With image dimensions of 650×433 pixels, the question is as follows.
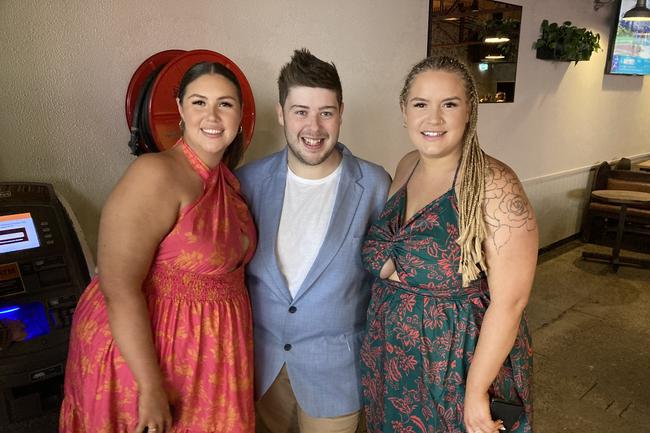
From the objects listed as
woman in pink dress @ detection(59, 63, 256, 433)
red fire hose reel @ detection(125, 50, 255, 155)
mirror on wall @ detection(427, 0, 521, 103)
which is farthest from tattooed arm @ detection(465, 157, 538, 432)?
mirror on wall @ detection(427, 0, 521, 103)

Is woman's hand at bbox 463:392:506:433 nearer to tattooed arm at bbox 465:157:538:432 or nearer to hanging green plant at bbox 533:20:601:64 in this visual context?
tattooed arm at bbox 465:157:538:432

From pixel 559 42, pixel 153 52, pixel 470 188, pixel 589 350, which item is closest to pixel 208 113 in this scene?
pixel 470 188

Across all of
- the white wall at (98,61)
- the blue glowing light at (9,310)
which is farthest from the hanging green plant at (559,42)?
the blue glowing light at (9,310)

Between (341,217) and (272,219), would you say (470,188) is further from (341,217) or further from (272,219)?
(272,219)

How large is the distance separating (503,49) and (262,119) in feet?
8.07

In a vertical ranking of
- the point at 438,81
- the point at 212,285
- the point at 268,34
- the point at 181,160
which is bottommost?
the point at 212,285

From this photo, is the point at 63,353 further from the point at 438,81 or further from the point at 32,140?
the point at 438,81

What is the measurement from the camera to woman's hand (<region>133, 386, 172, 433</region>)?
1.25 metres

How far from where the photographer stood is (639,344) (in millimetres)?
3486

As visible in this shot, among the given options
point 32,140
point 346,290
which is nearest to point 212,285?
point 346,290

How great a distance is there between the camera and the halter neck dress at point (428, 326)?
1454 millimetres

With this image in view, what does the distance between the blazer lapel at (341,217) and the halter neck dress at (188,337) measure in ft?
0.86

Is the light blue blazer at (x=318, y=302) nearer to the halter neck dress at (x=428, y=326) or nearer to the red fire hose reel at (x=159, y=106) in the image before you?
the halter neck dress at (x=428, y=326)

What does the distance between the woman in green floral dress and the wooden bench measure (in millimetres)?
4667
